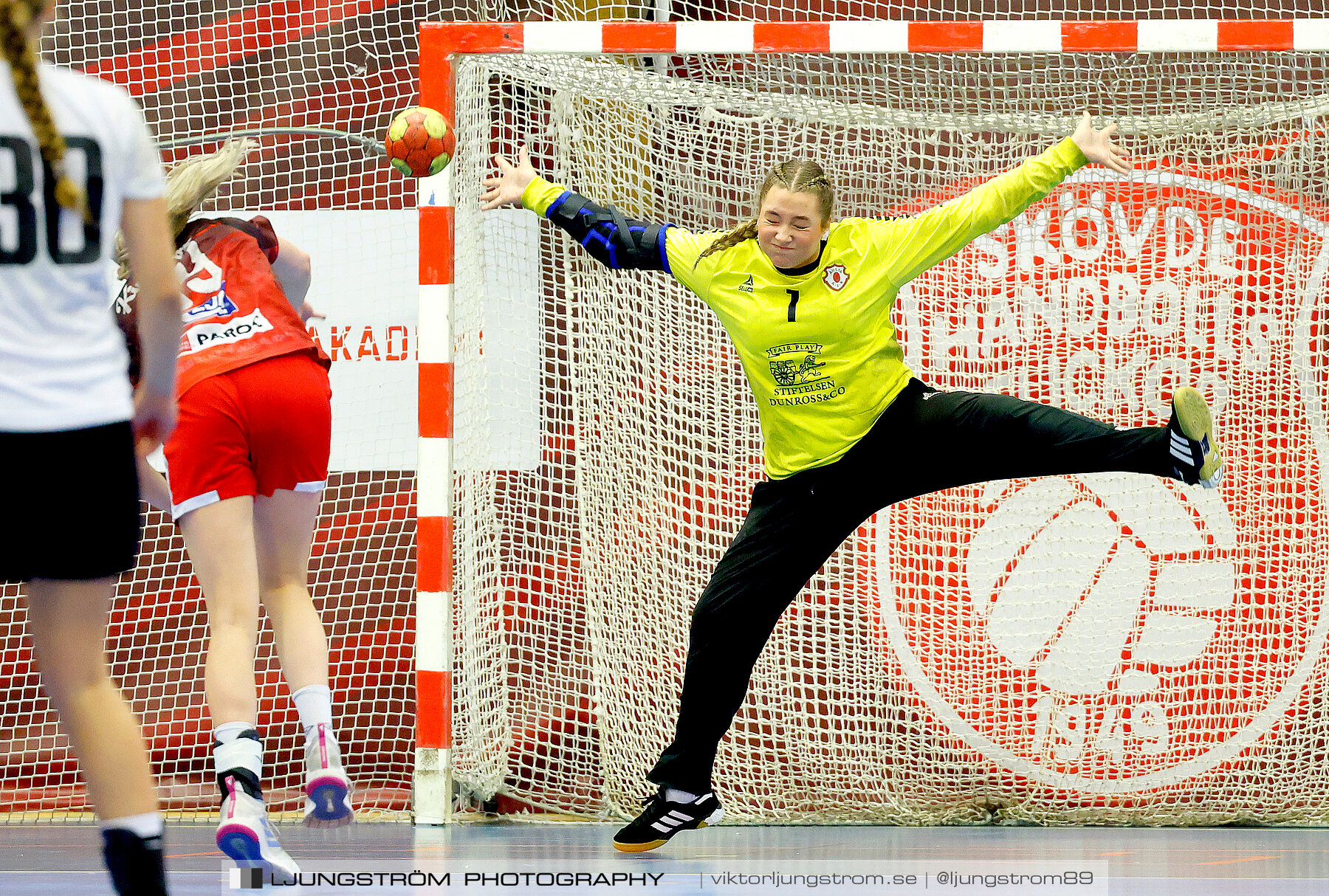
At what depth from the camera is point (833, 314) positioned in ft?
12.9

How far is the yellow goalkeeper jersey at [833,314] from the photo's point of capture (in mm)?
3951

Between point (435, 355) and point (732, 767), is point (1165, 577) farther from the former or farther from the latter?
point (435, 355)

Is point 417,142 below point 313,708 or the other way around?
the other way around

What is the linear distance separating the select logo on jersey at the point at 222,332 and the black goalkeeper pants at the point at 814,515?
1455 mm

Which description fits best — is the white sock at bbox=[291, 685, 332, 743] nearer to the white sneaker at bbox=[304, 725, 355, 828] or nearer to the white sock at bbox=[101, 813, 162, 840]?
the white sneaker at bbox=[304, 725, 355, 828]

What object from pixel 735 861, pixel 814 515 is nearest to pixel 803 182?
pixel 814 515

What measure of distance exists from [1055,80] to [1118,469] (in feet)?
8.64

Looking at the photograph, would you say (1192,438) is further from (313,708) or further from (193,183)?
(193,183)

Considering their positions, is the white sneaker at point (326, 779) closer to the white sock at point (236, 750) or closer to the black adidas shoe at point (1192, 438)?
the white sock at point (236, 750)

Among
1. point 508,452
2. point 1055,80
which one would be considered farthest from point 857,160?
point 508,452

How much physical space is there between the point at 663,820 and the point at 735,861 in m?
0.24

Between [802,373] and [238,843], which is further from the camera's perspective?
[802,373]

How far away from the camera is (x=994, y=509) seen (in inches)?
207

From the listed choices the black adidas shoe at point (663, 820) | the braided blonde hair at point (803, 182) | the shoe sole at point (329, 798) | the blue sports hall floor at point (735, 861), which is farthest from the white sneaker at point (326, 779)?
the braided blonde hair at point (803, 182)
